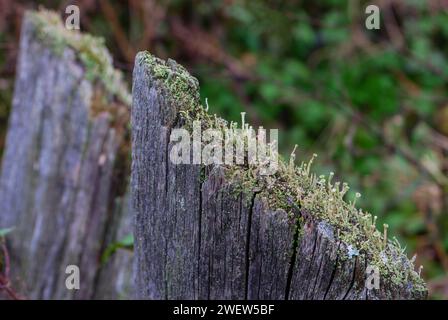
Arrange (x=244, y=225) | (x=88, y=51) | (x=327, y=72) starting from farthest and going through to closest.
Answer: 1. (x=327, y=72)
2. (x=88, y=51)
3. (x=244, y=225)

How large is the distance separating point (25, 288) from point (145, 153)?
4.46 ft

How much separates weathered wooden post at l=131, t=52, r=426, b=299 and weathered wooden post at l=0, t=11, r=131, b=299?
86 centimetres

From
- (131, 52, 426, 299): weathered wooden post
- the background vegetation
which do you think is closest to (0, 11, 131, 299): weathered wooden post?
(131, 52, 426, 299): weathered wooden post

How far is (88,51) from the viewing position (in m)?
3.05

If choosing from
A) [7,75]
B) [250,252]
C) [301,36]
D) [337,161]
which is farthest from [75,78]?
[301,36]

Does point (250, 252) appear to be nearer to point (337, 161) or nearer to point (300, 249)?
point (300, 249)

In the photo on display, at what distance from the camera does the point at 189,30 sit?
5.84 metres

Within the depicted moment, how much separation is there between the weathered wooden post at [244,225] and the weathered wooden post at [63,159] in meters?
0.86

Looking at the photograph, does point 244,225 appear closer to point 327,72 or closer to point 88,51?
point 88,51

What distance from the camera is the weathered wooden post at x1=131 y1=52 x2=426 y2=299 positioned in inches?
66.6

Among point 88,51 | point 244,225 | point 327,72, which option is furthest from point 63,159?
point 327,72

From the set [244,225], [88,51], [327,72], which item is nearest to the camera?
[244,225]

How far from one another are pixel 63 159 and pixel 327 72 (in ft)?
12.4

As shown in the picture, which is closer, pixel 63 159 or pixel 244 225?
pixel 244 225
